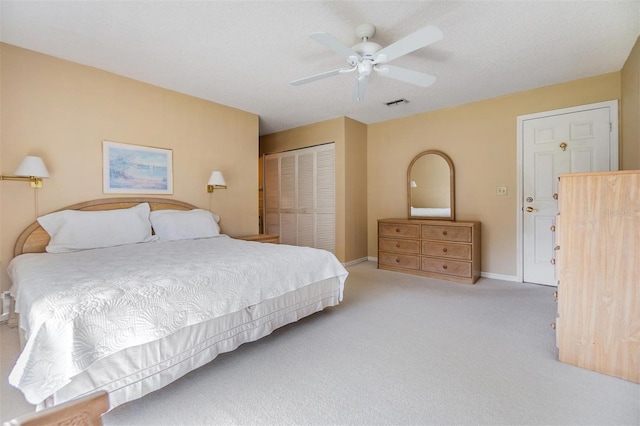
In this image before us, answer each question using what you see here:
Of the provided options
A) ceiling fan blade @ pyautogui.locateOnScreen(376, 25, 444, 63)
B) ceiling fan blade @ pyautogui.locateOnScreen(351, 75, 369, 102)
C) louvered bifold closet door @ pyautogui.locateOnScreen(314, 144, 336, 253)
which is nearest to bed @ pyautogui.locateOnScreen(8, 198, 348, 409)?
ceiling fan blade @ pyautogui.locateOnScreen(351, 75, 369, 102)

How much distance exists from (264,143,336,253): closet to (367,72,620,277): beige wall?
1252 millimetres

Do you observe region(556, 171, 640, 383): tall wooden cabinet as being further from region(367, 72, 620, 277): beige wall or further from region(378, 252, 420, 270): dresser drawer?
region(378, 252, 420, 270): dresser drawer

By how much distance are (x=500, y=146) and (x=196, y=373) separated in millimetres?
4317

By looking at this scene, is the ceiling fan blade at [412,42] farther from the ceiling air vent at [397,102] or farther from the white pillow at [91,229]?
the white pillow at [91,229]

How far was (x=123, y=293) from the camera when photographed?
58.0 inches

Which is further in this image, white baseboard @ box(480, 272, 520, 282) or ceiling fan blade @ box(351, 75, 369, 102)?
white baseboard @ box(480, 272, 520, 282)

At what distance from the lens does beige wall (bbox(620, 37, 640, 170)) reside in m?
2.65

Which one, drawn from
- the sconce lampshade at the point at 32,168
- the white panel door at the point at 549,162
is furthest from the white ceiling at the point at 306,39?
the sconce lampshade at the point at 32,168

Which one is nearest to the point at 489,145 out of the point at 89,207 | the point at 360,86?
the point at 360,86

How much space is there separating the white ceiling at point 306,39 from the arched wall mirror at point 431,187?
110cm

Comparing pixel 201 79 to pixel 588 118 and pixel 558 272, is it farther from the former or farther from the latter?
pixel 588 118

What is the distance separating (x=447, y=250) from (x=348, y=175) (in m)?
1.94

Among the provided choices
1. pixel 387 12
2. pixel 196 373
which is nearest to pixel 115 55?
pixel 387 12

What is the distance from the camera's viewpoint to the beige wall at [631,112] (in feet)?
8.69
